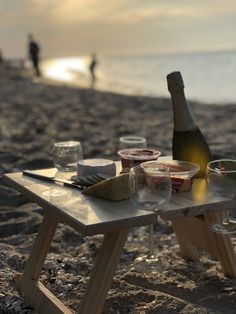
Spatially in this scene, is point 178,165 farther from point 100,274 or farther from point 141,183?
point 100,274

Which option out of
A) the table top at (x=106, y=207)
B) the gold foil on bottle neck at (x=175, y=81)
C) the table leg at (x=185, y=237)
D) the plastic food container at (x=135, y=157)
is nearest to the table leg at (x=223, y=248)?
the table leg at (x=185, y=237)

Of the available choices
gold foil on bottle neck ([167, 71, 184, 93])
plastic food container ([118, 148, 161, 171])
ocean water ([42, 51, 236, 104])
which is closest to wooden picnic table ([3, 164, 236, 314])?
plastic food container ([118, 148, 161, 171])

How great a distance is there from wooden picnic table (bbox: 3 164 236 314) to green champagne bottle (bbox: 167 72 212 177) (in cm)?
22

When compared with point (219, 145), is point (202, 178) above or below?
above

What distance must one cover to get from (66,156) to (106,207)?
68cm

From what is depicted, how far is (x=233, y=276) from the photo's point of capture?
9.41 ft

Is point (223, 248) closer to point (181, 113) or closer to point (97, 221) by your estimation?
point (181, 113)

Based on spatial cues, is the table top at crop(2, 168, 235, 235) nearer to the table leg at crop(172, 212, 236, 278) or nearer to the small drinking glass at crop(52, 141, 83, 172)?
the small drinking glass at crop(52, 141, 83, 172)

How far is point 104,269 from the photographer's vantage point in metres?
2.19

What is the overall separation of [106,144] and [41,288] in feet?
13.8

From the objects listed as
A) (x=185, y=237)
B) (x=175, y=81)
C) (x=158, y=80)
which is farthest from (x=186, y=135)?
(x=158, y=80)

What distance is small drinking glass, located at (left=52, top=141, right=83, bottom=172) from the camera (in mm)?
2760

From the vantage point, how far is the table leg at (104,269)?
7.19 ft

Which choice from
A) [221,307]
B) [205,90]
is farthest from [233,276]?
[205,90]
